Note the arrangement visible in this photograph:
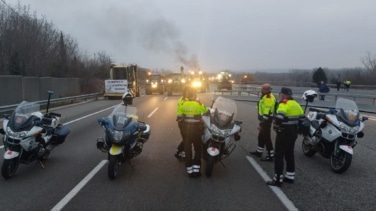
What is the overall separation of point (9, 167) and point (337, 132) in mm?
6274

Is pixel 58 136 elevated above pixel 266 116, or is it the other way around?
pixel 266 116

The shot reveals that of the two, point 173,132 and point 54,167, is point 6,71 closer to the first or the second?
point 173,132

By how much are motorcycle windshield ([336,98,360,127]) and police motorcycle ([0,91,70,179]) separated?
19.7ft

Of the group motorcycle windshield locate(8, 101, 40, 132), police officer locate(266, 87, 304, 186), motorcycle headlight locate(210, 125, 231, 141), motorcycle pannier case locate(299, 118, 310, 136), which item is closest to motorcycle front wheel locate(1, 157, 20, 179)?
motorcycle windshield locate(8, 101, 40, 132)

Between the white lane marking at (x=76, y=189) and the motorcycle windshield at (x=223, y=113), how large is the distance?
2528 millimetres

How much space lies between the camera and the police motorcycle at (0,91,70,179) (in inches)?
289

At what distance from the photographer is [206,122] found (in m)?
7.93

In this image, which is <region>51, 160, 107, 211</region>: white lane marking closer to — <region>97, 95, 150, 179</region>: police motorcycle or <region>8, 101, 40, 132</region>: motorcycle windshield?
<region>97, 95, 150, 179</region>: police motorcycle

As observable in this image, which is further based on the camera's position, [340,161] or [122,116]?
[340,161]

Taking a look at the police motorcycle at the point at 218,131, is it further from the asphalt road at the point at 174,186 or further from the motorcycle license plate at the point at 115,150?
the motorcycle license plate at the point at 115,150

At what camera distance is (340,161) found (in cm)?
806

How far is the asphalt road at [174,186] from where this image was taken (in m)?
5.94

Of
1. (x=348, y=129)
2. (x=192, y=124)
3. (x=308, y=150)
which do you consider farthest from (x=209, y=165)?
(x=308, y=150)

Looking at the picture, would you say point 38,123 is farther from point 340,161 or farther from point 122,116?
point 340,161
